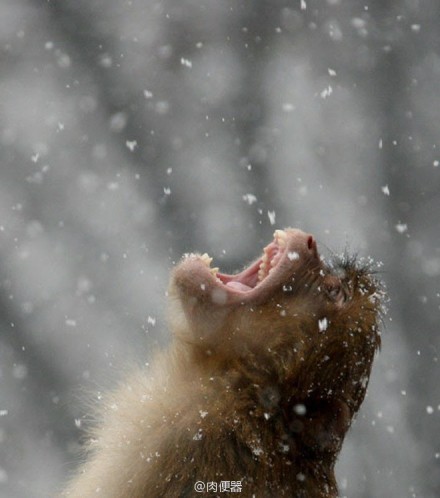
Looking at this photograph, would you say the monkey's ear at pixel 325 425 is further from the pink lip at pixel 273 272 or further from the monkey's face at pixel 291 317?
the pink lip at pixel 273 272

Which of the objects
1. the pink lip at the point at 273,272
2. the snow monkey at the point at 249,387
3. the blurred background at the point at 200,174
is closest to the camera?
the snow monkey at the point at 249,387

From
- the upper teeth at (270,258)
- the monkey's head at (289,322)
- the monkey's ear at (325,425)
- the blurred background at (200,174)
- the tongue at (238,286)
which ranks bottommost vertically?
the monkey's ear at (325,425)

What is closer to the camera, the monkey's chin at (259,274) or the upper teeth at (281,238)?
the monkey's chin at (259,274)

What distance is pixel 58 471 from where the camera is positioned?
10.6 m

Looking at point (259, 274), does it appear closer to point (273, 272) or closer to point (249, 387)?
point (273, 272)

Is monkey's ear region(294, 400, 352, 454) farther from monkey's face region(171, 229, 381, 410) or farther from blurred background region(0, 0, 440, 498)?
blurred background region(0, 0, 440, 498)

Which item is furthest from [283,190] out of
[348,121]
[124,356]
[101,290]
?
[124,356]

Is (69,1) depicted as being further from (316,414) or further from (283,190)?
(316,414)

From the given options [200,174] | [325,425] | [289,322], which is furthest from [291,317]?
[200,174]

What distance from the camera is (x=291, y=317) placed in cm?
476

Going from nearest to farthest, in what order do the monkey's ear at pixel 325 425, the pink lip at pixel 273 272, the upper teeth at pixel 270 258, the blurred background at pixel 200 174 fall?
the monkey's ear at pixel 325 425
the pink lip at pixel 273 272
the upper teeth at pixel 270 258
the blurred background at pixel 200 174

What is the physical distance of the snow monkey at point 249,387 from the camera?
4371mm

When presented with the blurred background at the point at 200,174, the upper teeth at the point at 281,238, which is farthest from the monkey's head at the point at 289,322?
the blurred background at the point at 200,174

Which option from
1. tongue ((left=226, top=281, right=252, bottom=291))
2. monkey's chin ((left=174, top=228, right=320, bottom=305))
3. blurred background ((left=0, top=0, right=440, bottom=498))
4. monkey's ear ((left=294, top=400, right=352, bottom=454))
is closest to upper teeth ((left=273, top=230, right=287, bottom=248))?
monkey's chin ((left=174, top=228, right=320, bottom=305))
